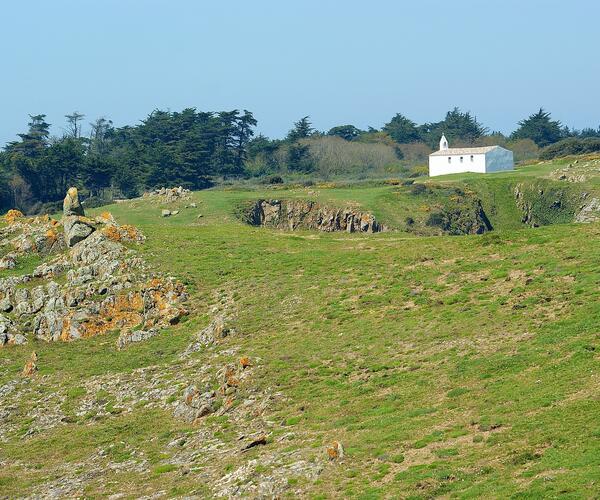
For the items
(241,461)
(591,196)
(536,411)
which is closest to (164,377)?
(241,461)

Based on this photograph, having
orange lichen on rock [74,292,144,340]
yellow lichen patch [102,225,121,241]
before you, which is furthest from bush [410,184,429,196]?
orange lichen on rock [74,292,144,340]

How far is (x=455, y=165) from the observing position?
140 m

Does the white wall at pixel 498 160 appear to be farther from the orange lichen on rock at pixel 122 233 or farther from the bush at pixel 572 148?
the orange lichen on rock at pixel 122 233

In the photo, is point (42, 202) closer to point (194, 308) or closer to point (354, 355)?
point (194, 308)

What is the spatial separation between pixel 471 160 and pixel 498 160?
4307 millimetres

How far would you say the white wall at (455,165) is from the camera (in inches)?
5354

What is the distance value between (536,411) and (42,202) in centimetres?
13027

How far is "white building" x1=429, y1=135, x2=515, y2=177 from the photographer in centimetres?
13575

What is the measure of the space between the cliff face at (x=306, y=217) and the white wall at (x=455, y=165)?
3816 centimetres

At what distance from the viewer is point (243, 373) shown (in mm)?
49000

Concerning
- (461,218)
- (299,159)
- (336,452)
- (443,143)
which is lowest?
(336,452)

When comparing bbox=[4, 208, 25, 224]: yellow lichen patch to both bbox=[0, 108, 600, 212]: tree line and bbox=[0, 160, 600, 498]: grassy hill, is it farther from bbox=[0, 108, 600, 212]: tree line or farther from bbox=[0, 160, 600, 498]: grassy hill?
bbox=[0, 108, 600, 212]: tree line

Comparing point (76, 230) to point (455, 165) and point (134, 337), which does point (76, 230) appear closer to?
point (134, 337)

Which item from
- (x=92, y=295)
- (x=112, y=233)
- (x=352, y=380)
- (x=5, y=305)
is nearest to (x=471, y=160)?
(x=112, y=233)
